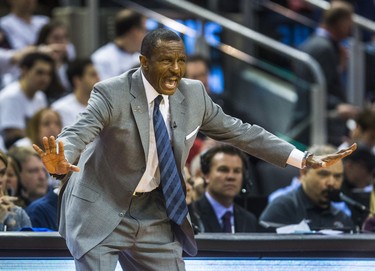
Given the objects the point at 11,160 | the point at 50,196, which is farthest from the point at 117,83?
the point at 11,160

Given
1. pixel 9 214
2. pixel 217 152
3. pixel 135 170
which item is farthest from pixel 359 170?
pixel 135 170

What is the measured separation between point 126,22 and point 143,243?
20.9ft

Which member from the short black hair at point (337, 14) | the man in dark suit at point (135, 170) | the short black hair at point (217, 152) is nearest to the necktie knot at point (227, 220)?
the short black hair at point (217, 152)

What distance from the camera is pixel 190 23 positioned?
12.5 meters

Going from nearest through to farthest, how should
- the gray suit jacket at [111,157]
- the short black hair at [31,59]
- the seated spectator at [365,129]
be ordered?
1. the gray suit jacket at [111,157]
2. the short black hair at [31,59]
3. the seated spectator at [365,129]

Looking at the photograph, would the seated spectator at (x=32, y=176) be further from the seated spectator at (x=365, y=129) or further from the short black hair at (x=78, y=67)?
the seated spectator at (x=365, y=129)

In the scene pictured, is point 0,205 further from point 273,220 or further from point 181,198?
point 273,220

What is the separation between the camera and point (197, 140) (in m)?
10.8

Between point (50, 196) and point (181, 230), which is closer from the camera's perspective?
point (181, 230)

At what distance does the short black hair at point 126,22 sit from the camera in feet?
38.7

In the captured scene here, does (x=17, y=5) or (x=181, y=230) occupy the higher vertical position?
(x=17, y=5)

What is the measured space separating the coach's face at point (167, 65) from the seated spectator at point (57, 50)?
6.17 meters

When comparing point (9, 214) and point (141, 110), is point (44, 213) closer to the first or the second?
point (9, 214)

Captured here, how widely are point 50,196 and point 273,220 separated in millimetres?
1627
